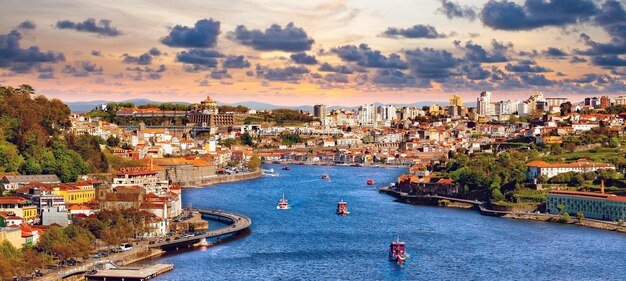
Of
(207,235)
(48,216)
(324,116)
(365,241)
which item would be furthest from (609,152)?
(324,116)

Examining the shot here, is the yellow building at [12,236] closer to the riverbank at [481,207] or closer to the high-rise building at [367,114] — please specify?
the riverbank at [481,207]

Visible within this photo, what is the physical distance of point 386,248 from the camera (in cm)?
1998

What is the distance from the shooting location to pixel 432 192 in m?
31.2

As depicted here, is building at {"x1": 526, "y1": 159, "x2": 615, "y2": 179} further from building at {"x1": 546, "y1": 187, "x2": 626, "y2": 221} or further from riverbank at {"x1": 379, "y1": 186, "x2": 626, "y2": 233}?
building at {"x1": 546, "y1": 187, "x2": 626, "y2": 221}

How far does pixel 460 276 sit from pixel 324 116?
7431 cm

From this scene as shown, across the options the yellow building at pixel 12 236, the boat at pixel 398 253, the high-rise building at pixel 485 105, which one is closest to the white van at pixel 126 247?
the yellow building at pixel 12 236

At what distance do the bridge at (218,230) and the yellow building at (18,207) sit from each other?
299 cm

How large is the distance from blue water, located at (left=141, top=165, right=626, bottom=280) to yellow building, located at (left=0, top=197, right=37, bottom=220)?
11.3ft

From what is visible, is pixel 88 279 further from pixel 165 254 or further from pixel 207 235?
pixel 207 235

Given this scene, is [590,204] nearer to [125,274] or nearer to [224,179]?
[125,274]

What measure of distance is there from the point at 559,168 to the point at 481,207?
13.3 ft

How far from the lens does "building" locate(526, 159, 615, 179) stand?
1169 inches

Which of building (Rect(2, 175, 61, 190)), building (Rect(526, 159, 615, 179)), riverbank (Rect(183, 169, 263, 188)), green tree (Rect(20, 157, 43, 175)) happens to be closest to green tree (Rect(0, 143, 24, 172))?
green tree (Rect(20, 157, 43, 175))

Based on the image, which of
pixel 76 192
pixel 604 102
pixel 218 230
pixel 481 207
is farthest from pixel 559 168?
pixel 604 102
